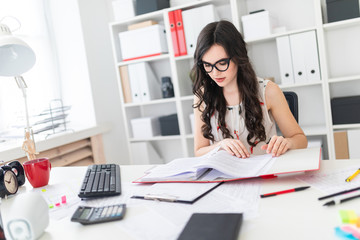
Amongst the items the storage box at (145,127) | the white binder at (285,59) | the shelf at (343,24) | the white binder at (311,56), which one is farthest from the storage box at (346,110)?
Result: the storage box at (145,127)

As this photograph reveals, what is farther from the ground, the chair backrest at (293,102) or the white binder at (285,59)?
the white binder at (285,59)

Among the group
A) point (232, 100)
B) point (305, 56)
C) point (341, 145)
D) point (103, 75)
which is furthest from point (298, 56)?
point (103, 75)

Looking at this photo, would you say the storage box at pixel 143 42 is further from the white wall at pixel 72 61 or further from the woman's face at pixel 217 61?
the woman's face at pixel 217 61

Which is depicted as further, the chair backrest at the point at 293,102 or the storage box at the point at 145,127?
the storage box at the point at 145,127

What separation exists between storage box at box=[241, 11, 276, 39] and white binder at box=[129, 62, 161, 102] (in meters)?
0.91

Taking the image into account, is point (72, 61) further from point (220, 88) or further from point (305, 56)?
point (305, 56)

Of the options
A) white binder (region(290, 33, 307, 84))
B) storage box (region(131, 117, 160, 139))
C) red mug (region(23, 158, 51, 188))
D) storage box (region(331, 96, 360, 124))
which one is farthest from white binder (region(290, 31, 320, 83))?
red mug (region(23, 158, 51, 188))

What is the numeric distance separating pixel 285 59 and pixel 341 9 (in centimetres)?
48

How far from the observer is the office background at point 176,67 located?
2410 millimetres

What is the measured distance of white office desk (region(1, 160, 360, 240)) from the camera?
27.1 inches

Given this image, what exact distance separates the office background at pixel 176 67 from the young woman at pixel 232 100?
2.89ft

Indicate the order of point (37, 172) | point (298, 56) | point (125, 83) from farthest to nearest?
1. point (125, 83)
2. point (298, 56)
3. point (37, 172)

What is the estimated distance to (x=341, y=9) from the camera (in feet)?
7.43

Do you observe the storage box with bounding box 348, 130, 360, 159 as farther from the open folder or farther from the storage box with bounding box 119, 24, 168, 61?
the storage box with bounding box 119, 24, 168, 61
